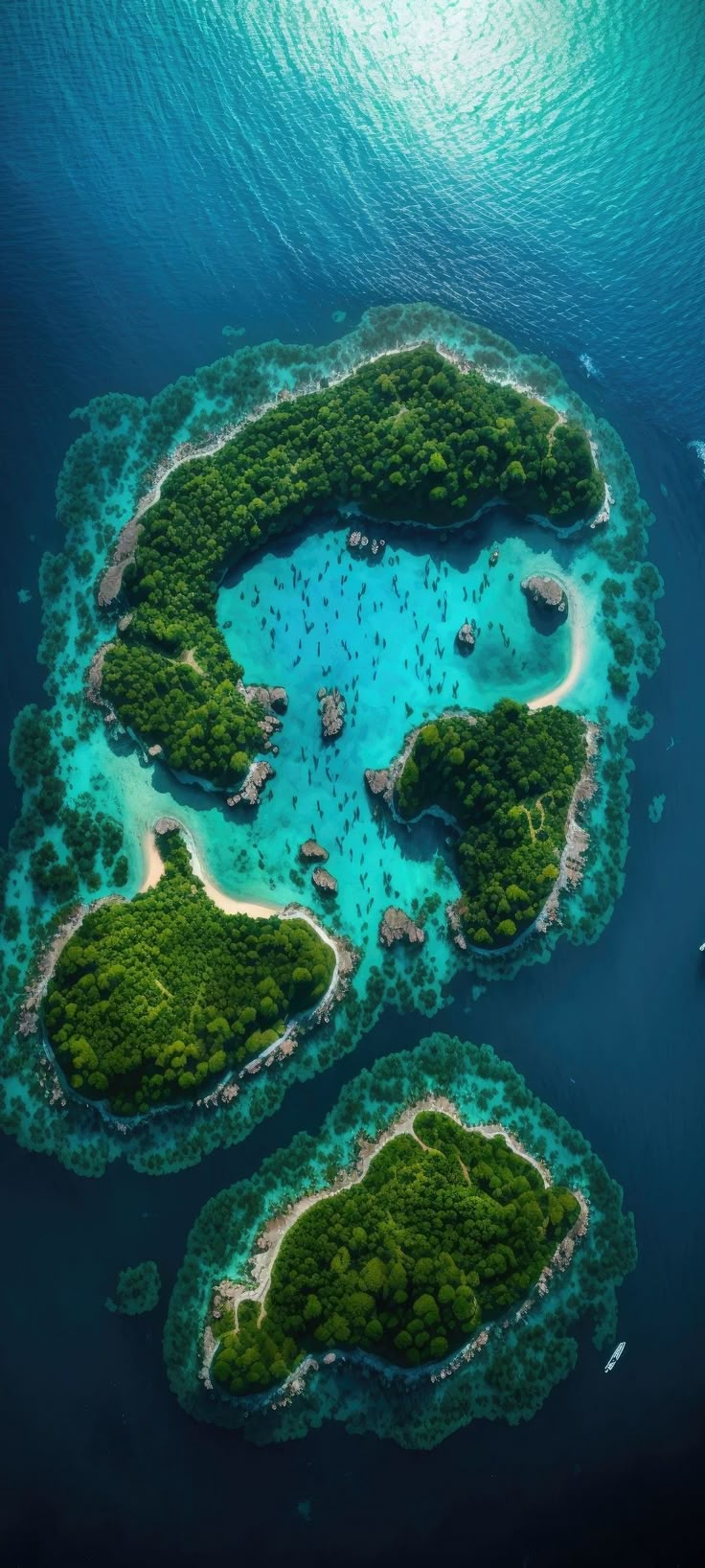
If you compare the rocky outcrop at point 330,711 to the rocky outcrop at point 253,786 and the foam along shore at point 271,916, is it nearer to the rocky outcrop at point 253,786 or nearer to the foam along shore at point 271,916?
the rocky outcrop at point 253,786

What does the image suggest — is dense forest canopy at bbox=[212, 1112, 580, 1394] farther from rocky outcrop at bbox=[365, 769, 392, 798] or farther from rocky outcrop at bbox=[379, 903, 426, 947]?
rocky outcrop at bbox=[365, 769, 392, 798]

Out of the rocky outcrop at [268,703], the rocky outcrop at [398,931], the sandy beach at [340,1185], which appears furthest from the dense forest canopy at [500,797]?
the sandy beach at [340,1185]

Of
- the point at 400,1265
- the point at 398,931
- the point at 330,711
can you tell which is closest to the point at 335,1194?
the point at 400,1265

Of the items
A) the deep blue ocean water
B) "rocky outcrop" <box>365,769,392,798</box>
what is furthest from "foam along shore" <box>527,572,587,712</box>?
"rocky outcrop" <box>365,769,392,798</box>

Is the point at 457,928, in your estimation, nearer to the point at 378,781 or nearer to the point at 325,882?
the point at 325,882

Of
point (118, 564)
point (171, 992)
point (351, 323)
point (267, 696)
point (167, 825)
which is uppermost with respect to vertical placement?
point (351, 323)

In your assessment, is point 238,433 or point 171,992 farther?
point 238,433
